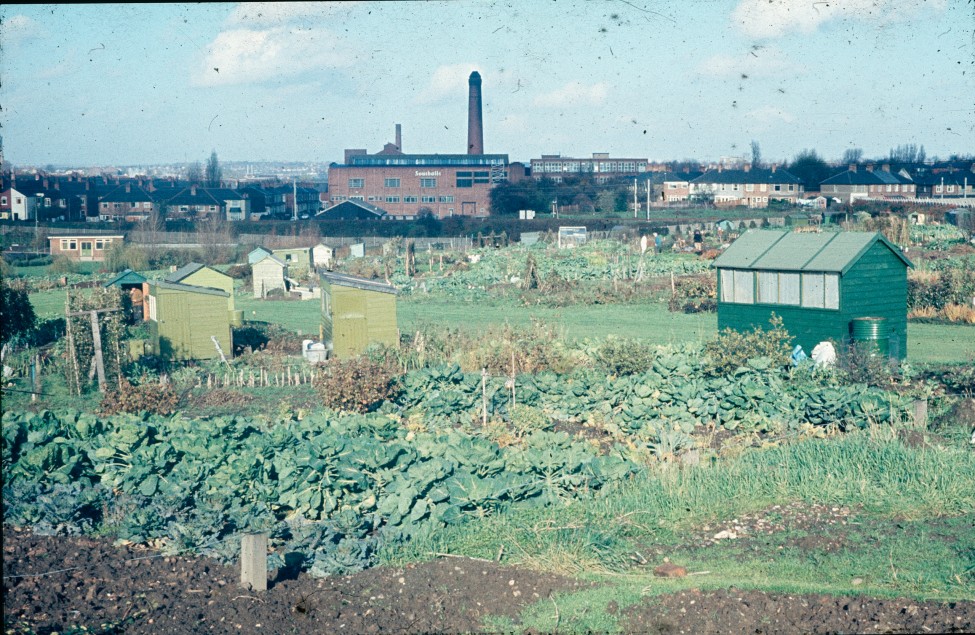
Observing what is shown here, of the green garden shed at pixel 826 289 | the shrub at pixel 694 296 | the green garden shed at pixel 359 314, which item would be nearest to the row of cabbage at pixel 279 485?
the green garden shed at pixel 359 314

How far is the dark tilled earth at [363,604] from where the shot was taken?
6039 mm

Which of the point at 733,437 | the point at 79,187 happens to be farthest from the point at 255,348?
the point at 79,187

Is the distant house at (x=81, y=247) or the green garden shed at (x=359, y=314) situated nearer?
the green garden shed at (x=359, y=314)

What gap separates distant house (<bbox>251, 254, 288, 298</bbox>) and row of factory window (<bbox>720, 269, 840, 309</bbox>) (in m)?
17.9

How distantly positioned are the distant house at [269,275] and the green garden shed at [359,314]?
14073 millimetres

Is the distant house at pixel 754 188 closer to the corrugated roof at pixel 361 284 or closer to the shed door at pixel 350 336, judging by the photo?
the corrugated roof at pixel 361 284

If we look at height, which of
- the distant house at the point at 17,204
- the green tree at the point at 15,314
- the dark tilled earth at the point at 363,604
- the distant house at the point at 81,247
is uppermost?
the distant house at the point at 17,204

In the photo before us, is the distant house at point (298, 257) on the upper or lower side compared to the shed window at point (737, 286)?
upper

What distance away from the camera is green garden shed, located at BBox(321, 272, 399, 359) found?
17.9 m

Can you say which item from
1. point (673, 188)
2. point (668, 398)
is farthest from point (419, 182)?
point (668, 398)

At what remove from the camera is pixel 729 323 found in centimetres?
1798

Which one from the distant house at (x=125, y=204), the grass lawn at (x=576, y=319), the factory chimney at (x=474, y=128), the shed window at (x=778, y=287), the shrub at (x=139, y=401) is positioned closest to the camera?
the shrub at (x=139, y=401)

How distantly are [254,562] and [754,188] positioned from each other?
221ft

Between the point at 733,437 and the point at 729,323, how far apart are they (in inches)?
261
